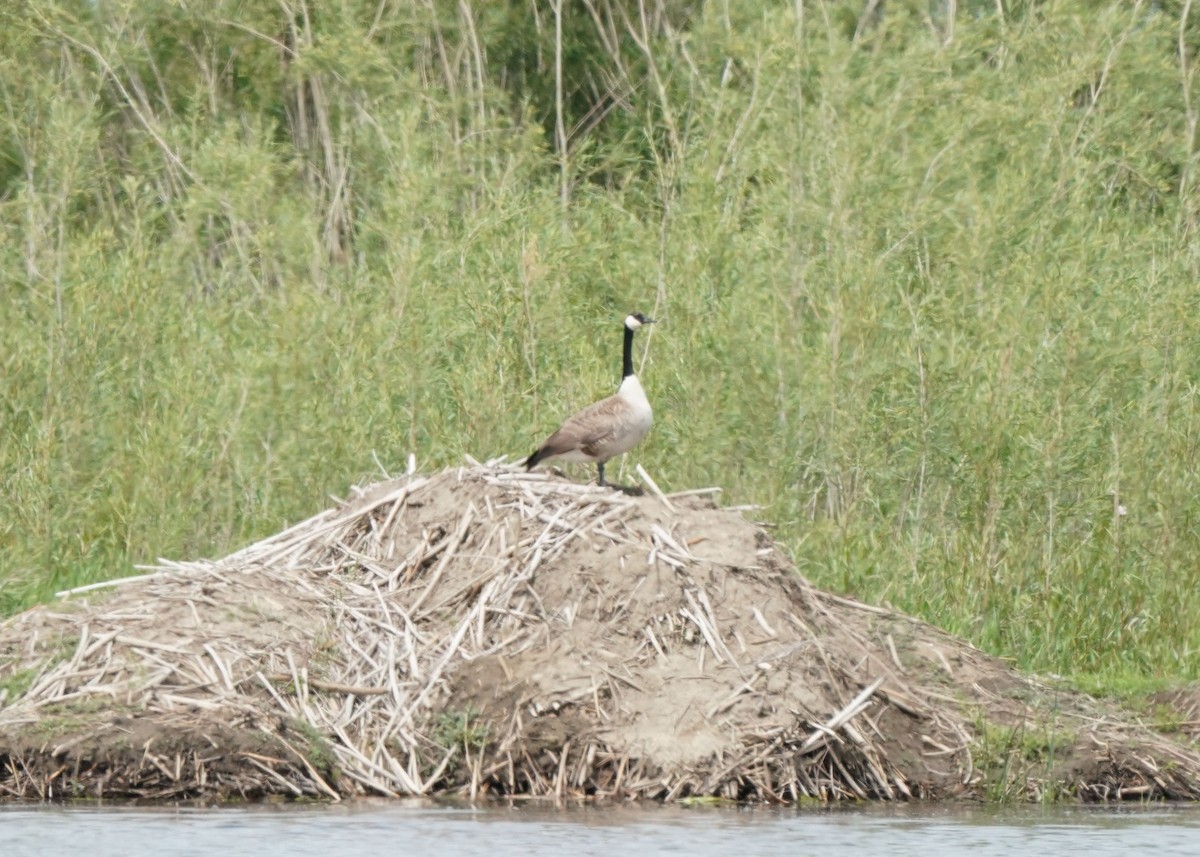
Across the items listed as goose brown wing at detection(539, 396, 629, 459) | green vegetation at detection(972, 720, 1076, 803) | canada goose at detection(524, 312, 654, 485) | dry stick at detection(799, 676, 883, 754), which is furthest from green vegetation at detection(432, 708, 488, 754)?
green vegetation at detection(972, 720, 1076, 803)

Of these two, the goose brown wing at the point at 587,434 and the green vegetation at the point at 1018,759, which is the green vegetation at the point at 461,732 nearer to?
the goose brown wing at the point at 587,434

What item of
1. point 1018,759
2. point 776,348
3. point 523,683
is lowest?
point 1018,759

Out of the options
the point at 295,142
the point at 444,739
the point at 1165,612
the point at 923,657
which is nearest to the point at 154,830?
the point at 444,739

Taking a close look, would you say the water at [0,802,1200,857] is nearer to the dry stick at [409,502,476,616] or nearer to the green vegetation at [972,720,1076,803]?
the green vegetation at [972,720,1076,803]

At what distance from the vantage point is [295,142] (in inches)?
1013

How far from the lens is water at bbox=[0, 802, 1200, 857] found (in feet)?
28.2

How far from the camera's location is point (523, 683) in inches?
410

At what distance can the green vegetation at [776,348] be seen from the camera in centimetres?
1456

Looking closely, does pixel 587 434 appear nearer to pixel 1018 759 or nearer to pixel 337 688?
pixel 337 688

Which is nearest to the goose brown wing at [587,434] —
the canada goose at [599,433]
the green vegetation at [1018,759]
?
the canada goose at [599,433]

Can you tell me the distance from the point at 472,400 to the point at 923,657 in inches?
188

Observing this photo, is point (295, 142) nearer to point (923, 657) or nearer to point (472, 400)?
point (472, 400)

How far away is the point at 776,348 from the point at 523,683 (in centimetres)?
600

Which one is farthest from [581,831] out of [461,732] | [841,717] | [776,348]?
[776,348]
